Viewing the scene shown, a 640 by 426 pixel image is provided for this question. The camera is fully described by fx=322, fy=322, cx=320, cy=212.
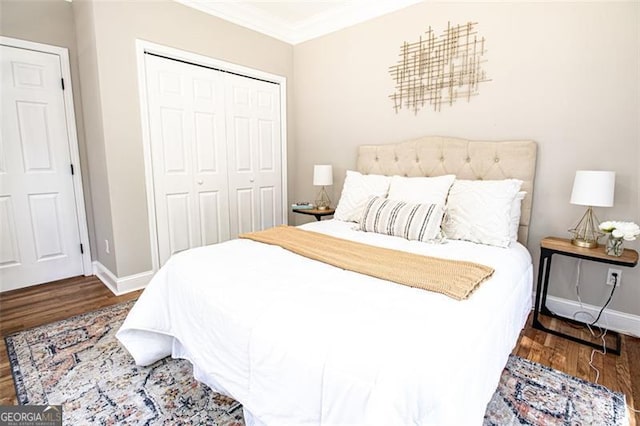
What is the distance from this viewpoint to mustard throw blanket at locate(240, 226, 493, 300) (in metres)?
1.39

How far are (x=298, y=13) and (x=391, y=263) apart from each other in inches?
117

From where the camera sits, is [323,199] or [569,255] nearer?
[569,255]

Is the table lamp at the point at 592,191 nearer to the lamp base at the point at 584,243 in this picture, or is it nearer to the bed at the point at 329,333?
the lamp base at the point at 584,243

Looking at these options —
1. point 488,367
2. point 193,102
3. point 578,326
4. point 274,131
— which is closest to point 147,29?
point 193,102

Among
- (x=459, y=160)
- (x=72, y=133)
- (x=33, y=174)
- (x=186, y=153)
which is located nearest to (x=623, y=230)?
(x=459, y=160)

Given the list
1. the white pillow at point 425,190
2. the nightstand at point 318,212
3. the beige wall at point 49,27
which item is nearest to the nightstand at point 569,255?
the white pillow at point 425,190

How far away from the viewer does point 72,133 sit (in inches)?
119

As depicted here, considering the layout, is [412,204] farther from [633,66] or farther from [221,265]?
[633,66]

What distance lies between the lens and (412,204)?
2.34 m

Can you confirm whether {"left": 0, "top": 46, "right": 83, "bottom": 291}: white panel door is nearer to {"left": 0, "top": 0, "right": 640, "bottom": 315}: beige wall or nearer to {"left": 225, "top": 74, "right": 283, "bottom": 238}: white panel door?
{"left": 0, "top": 0, "right": 640, "bottom": 315}: beige wall

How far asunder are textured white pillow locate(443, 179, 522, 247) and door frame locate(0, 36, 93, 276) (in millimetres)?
3348

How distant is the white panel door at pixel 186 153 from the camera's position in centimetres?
285

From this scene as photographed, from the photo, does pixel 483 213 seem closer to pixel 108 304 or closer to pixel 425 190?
pixel 425 190

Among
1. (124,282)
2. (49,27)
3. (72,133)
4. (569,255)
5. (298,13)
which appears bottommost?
(124,282)
